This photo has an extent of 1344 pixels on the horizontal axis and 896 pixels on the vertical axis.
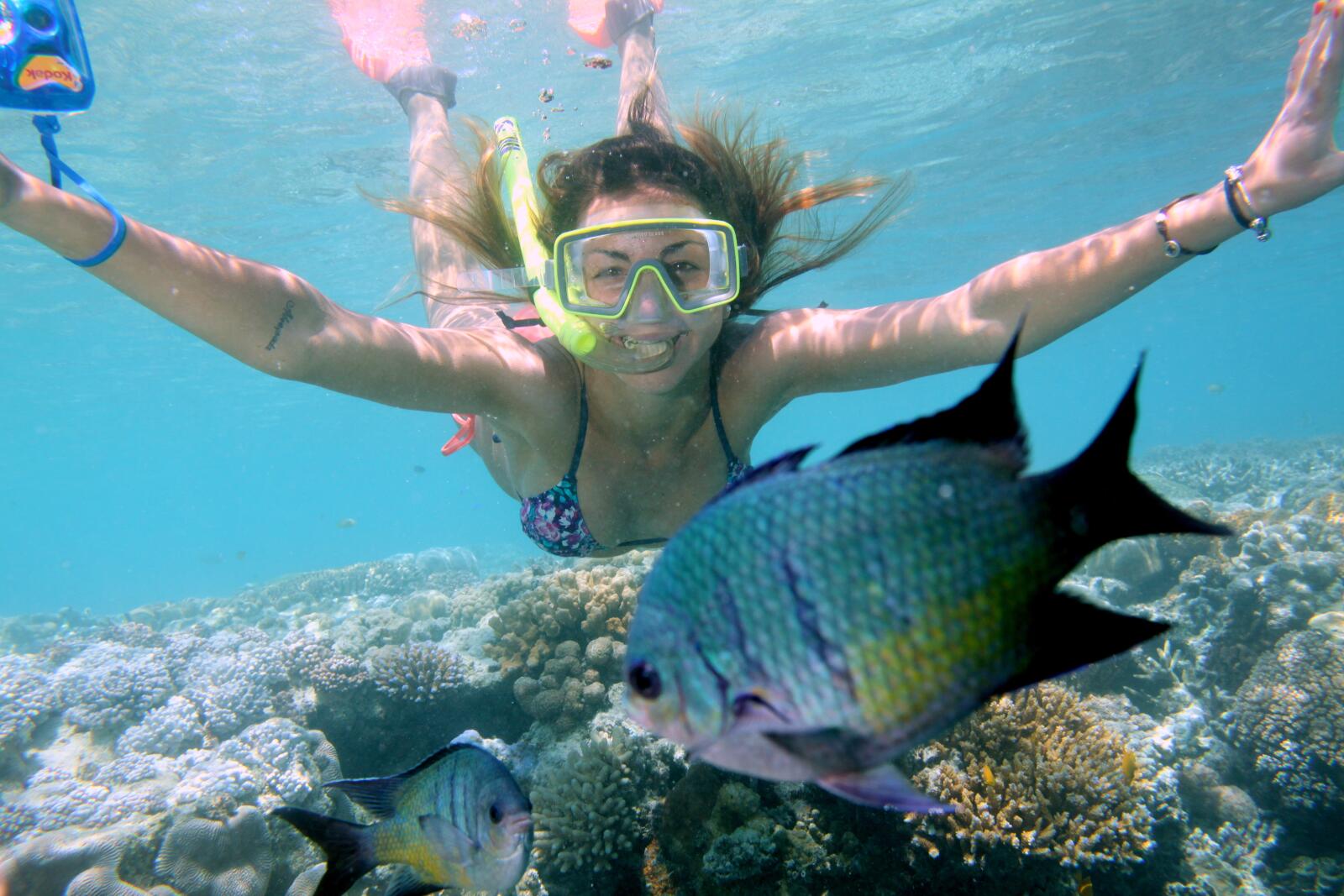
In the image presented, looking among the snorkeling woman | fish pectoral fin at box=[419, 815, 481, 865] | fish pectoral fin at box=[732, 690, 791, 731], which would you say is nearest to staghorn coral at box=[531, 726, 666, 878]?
the snorkeling woman

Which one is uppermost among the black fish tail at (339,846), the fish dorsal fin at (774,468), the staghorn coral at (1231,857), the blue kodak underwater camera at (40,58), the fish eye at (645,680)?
the blue kodak underwater camera at (40,58)

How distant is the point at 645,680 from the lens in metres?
0.97

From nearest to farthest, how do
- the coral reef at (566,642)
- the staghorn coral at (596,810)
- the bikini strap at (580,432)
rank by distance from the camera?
the bikini strap at (580,432) → the staghorn coral at (596,810) → the coral reef at (566,642)

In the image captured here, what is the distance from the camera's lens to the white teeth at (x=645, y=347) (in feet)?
10.8

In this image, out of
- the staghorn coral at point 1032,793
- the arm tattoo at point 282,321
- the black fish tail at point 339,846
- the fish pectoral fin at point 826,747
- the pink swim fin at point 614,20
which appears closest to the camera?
the fish pectoral fin at point 826,747

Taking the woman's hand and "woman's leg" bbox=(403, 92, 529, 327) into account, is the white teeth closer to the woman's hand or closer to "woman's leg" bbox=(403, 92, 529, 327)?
"woman's leg" bbox=(403, 92, 529, 327)

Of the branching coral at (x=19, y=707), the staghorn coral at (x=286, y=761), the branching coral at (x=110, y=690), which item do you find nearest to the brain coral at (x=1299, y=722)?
the staghorn coral at (x=286, y=761)

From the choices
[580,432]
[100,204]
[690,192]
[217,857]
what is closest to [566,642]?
[217,857]

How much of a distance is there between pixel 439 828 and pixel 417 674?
4322 mm

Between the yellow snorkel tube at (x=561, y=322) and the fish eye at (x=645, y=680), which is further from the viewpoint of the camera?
the yellow snorkel tube at (x=561, y=322)

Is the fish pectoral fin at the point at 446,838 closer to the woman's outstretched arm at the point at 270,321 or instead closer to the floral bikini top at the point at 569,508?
the woman's outstretched arm at the point at 270,321

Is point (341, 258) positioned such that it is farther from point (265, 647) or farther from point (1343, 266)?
point (1343, 266)

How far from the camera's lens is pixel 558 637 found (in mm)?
6375

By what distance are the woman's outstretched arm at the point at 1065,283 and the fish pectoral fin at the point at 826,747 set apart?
2.38m
